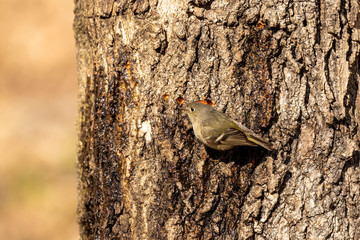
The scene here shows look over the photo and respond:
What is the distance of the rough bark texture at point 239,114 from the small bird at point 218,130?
8 centimetres

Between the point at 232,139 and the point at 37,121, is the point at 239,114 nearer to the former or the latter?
the point at 232,139

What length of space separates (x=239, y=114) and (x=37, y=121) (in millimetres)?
5767

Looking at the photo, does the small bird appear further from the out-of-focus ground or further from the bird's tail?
the out-of-focus ground

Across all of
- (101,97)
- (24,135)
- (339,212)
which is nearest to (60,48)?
(24,135)

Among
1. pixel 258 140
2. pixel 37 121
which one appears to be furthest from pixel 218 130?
pixel 37 121

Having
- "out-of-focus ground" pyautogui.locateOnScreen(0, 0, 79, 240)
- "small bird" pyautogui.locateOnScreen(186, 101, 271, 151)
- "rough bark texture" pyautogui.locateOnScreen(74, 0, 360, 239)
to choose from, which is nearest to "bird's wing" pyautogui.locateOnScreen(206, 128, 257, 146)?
"small bird" pyautogui.locateOnScreen(186, 101, 271, 151)

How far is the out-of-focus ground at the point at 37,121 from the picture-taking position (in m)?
6.50

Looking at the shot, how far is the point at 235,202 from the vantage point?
3.05 meters

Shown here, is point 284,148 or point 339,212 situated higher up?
point 284,148

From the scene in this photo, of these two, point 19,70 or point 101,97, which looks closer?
point 101,97

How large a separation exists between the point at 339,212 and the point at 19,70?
760 centimetres

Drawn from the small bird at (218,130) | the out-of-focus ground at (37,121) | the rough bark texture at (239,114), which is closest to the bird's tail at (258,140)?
the small bird at (218,130)

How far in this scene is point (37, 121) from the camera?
25.8ft

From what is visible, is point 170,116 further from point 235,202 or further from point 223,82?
point 235,202
